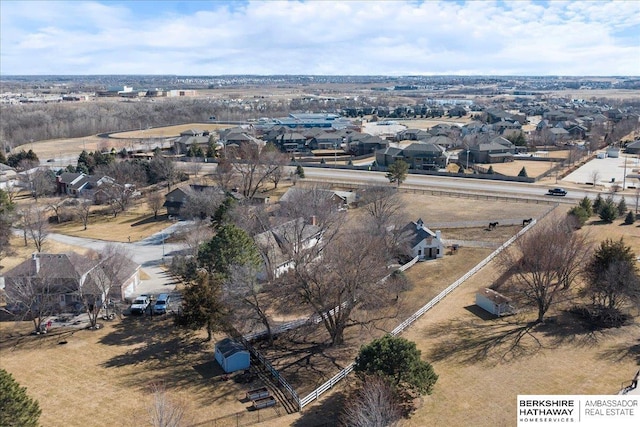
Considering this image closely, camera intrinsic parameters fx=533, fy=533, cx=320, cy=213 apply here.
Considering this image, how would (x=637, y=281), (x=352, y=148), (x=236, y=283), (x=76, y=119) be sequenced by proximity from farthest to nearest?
(x=76, y=119)
(x=352, y=148)
(x=637, y=281)
(x=236, y=283)

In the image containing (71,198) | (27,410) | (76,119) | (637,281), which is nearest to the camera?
(27,410)

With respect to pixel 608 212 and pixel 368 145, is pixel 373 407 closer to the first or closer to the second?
pixel 608 212

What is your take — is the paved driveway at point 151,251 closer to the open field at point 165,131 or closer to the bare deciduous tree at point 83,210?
the bare deciduous tree at point 83,210

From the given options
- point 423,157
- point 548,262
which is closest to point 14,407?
point 548,262

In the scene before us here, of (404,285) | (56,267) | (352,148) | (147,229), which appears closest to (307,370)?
(404,285)

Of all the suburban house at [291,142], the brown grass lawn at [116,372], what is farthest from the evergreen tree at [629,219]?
the suburban house at [291,142]

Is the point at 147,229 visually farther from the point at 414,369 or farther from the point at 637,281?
the point at 637,281

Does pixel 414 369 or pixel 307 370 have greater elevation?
pixel 414 369
